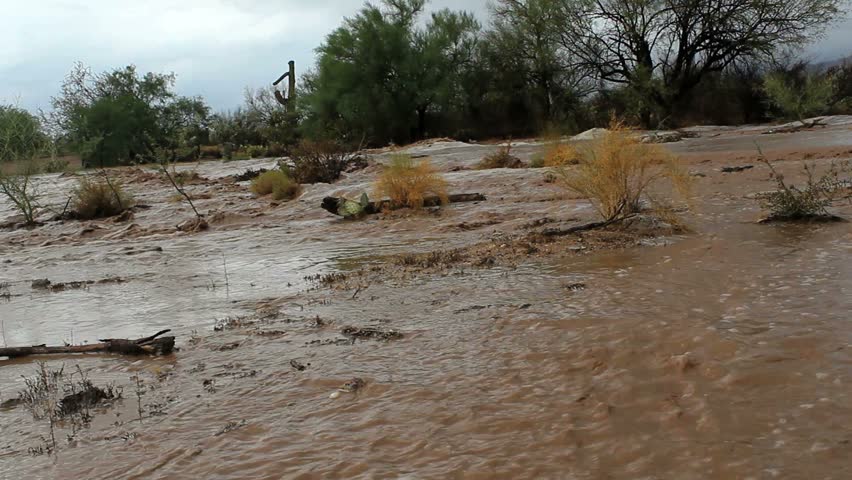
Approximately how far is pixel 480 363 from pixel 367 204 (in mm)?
7417

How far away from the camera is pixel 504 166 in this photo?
15484mm

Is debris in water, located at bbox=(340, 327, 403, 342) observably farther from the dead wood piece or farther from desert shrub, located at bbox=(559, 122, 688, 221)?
desert shrub, located at bbox=(559, 122, 688, 221)

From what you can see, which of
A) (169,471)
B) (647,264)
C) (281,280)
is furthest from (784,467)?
(281,280)

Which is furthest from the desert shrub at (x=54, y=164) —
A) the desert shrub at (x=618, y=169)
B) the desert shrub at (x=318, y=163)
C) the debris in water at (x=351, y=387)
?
the debris in water at (x=351, y=387)

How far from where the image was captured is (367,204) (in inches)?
429

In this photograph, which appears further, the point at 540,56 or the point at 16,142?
the point at 540,56

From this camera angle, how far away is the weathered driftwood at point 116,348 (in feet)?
14.1

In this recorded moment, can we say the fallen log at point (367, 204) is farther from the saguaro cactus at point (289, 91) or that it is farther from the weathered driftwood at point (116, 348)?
the saguaro cactus at point (289, 91)

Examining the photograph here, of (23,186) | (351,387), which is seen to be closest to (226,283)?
(351,387)

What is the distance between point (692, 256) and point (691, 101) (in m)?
31.5

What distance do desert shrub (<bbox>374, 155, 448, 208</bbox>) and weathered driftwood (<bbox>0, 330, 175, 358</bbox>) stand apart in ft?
21.9

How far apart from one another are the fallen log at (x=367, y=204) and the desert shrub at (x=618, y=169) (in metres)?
3.66

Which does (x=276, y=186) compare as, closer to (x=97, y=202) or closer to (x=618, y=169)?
(x=97, y=202)

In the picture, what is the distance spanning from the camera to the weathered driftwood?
429cm
